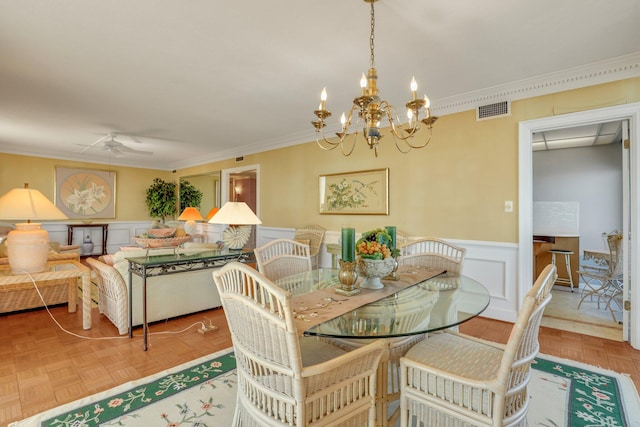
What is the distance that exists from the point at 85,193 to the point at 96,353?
631 centimetres

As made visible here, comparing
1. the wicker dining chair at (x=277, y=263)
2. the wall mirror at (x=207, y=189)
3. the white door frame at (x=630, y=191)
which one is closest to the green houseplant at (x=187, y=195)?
the wall mirror at (x=207, y=189)

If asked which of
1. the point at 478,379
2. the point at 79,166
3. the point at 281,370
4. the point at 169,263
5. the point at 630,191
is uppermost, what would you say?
the point at 79,166

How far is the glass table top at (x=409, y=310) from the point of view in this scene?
1283mm

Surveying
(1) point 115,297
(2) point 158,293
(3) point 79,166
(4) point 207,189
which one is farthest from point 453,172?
(3) point 79,166

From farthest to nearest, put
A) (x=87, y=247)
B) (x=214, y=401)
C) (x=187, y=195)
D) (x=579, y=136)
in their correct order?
(x=187, y=195) → (x=87, y=247) → (x=579, y=136) → (x=214, y=401)

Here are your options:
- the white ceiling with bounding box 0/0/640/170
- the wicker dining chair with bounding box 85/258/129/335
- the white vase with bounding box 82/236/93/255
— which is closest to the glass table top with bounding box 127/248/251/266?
the wicker dining chair with bounding box 85/258/129/335

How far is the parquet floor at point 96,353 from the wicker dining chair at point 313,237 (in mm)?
1782

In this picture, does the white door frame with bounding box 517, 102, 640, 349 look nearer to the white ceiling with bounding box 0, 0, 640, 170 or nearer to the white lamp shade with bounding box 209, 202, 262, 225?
the white ceiling with bounding box 0, 0, 640, 170

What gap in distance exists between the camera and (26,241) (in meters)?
2.74

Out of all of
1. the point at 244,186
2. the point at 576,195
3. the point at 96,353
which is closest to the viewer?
the point at 96,353

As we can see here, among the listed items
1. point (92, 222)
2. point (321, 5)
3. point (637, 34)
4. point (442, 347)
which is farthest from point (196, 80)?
point (92, 222)

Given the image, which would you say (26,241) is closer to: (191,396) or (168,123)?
(191,396)

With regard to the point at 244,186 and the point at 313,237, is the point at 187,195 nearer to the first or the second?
the point at 244,186

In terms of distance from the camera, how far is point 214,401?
1.93m
